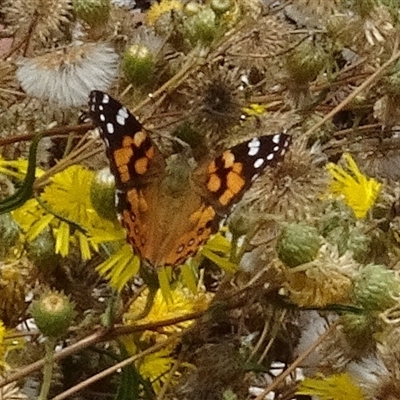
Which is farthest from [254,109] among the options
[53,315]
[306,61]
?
[53,315]

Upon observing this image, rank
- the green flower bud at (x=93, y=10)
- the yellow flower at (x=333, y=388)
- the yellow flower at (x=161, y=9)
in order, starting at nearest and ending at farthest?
the yellow flower at (x=333, y=388)
the green flower bud at (x=93, y=10)
the yellow flower at (x=161, y=9)

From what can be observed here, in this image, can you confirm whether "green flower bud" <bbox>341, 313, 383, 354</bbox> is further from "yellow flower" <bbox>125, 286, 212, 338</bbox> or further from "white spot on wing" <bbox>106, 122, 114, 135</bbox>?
"white spot on wing" <bbox>106, 122, 114, 135</bbox>

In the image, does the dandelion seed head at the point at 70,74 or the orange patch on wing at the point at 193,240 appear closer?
the orange patch on wing at the point at 193,240

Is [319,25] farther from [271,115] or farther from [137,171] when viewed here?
[137,171]

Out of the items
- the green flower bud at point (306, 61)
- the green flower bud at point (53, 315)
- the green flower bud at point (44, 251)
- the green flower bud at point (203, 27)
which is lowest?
the green flower bud at point (53, 315)

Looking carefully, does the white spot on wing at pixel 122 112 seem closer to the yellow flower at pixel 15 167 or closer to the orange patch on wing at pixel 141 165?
the orange patch on wing at pixel 141 165

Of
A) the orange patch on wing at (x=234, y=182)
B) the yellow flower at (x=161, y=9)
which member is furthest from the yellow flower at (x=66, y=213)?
the yellow flower at (x=161, y=9)

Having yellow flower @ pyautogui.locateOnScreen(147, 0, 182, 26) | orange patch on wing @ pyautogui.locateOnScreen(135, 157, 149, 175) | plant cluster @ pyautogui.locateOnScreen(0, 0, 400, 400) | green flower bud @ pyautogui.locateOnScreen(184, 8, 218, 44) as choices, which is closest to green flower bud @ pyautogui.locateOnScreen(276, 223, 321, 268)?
plant cluster @ pyautogui.locateOnScreen(0, 0, 400, 400)

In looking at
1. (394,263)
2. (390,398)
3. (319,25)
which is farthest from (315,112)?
(390,398)
